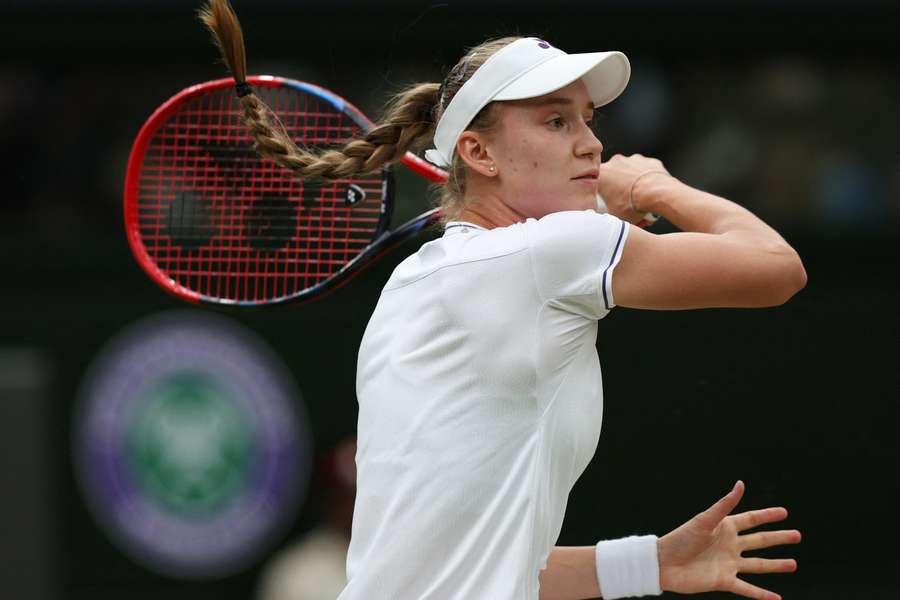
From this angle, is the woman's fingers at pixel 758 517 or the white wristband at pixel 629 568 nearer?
the woman's fingers at pixel 758 517

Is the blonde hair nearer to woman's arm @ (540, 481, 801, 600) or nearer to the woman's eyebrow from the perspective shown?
the woman's eyebrow

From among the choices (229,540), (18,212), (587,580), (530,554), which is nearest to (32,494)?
(229,540)

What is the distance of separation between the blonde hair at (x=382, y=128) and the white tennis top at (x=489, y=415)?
1.09 ft

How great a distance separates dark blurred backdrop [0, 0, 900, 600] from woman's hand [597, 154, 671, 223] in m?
3.06

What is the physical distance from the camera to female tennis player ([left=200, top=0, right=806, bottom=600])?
104 inches

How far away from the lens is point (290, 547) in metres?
6.54

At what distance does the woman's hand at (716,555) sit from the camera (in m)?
3.07

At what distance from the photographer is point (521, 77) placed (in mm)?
2814

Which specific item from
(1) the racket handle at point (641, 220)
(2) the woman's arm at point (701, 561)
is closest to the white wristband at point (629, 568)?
(2) the woman's arm at point (701, 561)

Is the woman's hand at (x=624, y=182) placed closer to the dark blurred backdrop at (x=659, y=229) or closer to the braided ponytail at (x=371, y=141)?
the braided ponytail at (x=371, y=141)

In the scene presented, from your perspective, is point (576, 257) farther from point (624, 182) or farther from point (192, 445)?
point (192, 445)

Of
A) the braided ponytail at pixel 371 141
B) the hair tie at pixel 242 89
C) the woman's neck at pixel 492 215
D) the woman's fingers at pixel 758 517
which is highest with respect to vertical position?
the hair tie at pixel 242 89

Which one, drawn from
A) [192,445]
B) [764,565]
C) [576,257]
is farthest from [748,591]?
[192,445]

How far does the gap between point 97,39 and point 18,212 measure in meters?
0.87
